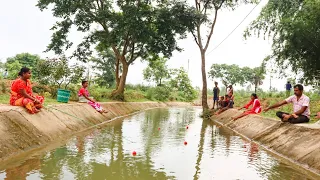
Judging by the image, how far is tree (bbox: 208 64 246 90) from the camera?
220ft

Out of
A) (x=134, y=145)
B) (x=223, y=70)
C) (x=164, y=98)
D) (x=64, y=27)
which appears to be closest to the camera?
(x=134, y=145)

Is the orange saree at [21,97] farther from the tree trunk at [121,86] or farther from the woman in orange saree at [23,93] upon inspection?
the tree trunk at [121,86]

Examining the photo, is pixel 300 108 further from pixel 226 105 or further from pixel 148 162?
pixel 226 105

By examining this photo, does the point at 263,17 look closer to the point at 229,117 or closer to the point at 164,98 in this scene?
the point at 229,117

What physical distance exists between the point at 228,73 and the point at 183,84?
21331mm

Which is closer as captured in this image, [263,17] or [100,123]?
[100,123]

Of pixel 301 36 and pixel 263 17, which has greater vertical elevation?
pixel 263 17

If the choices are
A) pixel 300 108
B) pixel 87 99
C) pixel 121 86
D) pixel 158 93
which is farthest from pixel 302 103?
pixel 158 93

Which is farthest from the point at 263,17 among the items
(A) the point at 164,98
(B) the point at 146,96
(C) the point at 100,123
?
(A) the point at 164,98

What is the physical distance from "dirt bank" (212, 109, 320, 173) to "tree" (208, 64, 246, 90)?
56.5 m

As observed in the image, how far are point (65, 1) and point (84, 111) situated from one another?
10.4 meters

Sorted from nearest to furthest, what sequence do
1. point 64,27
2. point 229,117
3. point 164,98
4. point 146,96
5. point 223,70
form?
point 229,117 < point 64,27 < point 146,96 < point 164,98 < point 223,70

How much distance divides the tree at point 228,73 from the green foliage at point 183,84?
19.4 metres

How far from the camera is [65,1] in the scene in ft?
65.0
